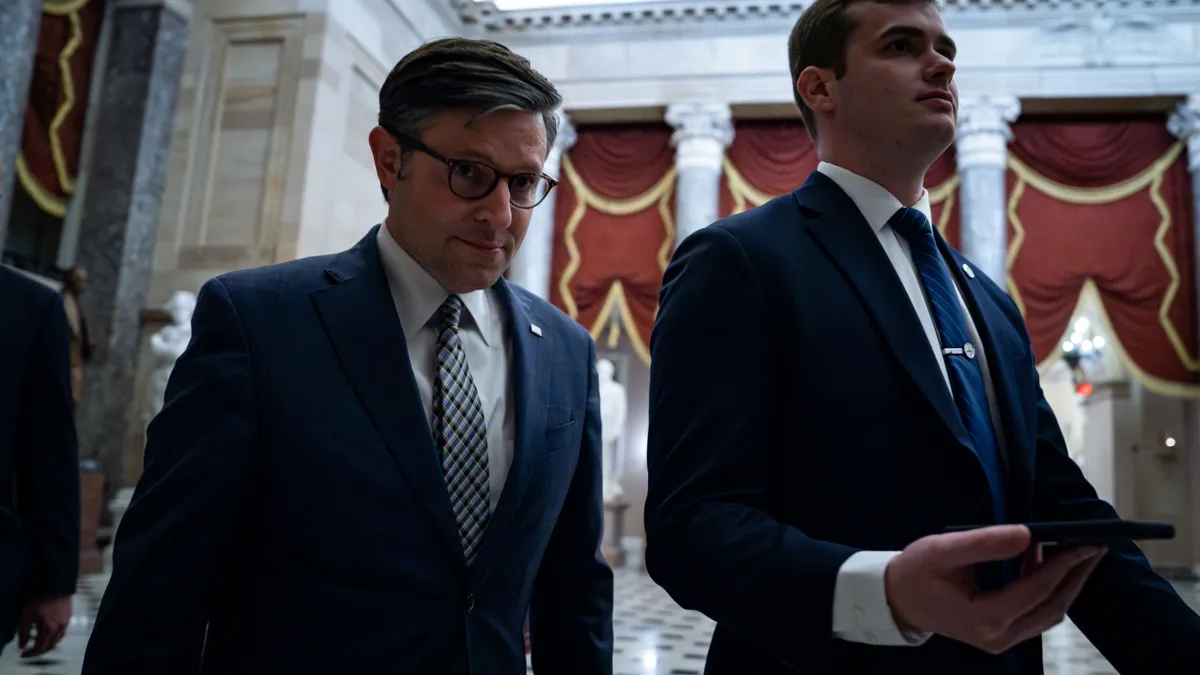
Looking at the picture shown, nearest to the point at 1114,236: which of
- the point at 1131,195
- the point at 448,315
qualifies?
the point at 1131,195

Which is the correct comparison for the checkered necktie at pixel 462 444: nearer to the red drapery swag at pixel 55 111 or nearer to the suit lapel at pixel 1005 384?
the suit lapel at pixel 1005 384

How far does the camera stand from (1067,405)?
59.6 feet

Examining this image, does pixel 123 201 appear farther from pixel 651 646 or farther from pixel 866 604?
pixel 866 604

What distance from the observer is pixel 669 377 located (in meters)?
1.20

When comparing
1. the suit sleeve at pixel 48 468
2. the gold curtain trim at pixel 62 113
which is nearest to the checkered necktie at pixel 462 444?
the suit sleeve at pixel 48 468

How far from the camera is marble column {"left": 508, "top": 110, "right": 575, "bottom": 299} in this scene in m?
12.4

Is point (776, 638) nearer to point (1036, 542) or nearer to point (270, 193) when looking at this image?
point (1036, 542)

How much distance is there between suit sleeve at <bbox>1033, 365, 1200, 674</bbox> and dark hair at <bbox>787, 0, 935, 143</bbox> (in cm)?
67

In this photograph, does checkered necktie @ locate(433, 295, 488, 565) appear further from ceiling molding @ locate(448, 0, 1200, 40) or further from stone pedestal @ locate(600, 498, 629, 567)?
ceiling molding @ locate(448, 0, 1200, 40)

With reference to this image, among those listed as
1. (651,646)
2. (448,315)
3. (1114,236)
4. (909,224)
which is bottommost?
(651,646)

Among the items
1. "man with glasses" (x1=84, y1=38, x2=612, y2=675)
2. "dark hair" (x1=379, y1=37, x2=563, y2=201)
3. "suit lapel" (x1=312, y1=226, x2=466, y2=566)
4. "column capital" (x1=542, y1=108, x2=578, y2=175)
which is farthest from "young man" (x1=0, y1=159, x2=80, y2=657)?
"column capital" (x1=542, y1=108, x2=578, y2=175)

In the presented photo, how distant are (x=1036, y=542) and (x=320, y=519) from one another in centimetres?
97

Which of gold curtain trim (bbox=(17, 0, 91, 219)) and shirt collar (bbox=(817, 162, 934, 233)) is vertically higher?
gold curtain trim (bbox=(17, 0, 91, 219))

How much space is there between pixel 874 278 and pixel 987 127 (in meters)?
11.6
